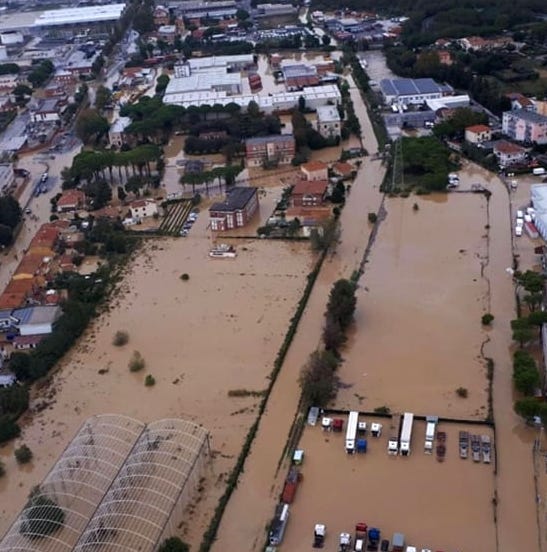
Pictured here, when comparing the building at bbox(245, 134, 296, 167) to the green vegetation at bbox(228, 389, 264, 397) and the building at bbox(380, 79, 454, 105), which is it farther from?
the green vegetation at bbox(228, 389, 264, 397)

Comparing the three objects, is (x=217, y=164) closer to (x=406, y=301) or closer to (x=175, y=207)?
(x=175, y=207)

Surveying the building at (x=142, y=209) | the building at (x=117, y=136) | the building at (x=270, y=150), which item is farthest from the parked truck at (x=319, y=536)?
the building at (x=117, y=136)

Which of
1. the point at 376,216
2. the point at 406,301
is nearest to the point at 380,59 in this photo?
the point at 376,216

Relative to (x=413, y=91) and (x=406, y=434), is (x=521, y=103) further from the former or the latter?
(x=406, y=434)

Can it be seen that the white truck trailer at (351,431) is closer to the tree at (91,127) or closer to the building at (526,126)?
the building at (526,126)

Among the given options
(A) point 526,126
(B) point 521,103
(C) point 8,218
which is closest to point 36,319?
(C) point 8,218

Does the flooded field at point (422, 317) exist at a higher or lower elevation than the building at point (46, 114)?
higher
